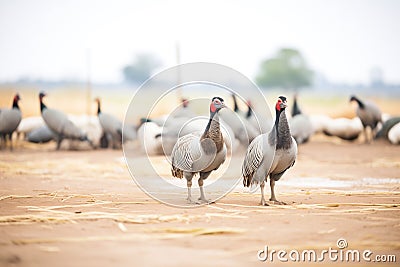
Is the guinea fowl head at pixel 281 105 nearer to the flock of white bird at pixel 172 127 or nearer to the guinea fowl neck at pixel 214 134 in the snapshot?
the guinea fowl neck at pixel 214 134

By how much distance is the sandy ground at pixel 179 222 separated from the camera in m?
4.46

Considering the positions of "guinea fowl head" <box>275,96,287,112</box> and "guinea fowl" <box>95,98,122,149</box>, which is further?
"guinea fowl" <box>95,98,122,149</box>

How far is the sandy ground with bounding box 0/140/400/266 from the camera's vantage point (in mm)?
4461

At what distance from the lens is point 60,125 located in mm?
14961

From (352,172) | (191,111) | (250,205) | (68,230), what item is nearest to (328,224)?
(250,205)

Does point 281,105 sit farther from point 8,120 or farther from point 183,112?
point 8,120

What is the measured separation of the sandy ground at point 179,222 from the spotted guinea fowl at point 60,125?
524cm

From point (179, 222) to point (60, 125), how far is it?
32.7 ft

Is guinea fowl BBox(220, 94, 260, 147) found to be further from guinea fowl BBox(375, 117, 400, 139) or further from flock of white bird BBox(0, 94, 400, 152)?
guinea fowl BBox(375, 117, 400, 139)

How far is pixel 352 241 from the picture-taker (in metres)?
4.91

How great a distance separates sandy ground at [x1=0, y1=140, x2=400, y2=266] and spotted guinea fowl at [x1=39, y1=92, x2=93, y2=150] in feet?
17.2

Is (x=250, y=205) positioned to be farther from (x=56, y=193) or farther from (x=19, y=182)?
(x=19, y=182)

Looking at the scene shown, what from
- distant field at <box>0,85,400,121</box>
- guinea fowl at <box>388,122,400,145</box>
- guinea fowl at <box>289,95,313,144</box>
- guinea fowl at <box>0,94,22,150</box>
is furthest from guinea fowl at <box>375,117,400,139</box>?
guinea fowl at <box>0,94,22,150</box>

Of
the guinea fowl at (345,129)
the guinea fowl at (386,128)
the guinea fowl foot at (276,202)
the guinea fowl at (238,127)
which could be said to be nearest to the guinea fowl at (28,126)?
the guinea fowl at (238,127)
